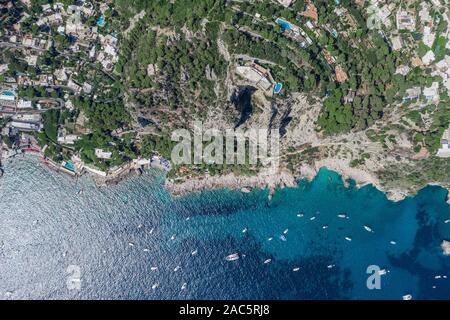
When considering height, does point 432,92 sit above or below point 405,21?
below

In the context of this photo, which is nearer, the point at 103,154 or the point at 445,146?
the point at 445,146

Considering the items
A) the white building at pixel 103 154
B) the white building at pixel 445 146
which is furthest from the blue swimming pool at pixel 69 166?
the white building at pixel 445 146

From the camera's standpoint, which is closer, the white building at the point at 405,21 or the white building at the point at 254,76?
the white building at the point at 254,76

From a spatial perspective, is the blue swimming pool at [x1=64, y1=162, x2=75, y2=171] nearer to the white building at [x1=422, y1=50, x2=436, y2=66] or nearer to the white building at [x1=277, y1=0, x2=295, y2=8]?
the white building at [x1=277, y1=0, x2=295, y2=8]

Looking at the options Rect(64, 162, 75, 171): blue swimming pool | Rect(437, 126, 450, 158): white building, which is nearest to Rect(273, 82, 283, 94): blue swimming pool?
Rect(437, 126, 450, 158): white building

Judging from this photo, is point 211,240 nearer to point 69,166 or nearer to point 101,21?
point 69,166

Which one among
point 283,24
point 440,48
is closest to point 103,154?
point 283,24

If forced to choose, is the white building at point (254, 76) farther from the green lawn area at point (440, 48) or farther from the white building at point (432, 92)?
the green lawn area at point (440, 48)

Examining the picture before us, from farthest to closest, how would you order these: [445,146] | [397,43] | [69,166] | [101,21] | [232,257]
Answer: [69,166]
[101,21]
[232,257]
[445,146]
[397,43]
